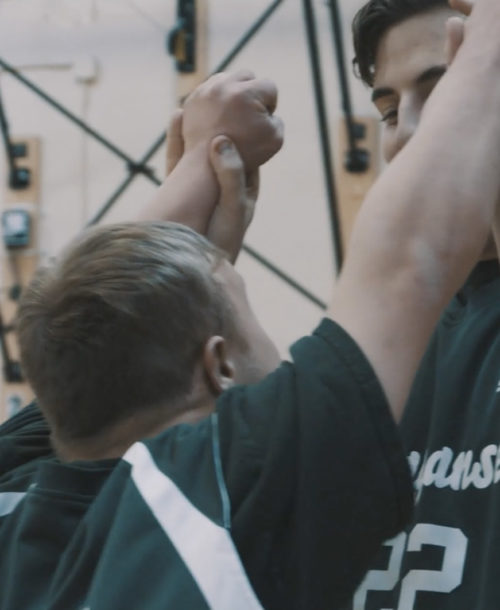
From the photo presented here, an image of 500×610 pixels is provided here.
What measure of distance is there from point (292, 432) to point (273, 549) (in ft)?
0.21

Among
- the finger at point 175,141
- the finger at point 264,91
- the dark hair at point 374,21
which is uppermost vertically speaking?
the dark hair at point 374,21

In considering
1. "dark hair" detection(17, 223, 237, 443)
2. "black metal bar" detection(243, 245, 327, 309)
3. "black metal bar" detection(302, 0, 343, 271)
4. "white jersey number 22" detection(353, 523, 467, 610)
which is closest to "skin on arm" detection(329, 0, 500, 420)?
"dark hair" detection(17, 223, 237, 443)

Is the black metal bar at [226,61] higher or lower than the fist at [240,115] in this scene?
lower

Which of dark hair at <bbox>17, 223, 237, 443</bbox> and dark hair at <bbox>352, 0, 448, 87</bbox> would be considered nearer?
dark hair at <bbox>17, 223, 237, 443</bbox>

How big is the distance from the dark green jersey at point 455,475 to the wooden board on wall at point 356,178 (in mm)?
1376

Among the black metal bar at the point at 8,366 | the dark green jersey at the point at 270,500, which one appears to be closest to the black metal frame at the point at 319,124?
the black metal bar at the point at 8,366

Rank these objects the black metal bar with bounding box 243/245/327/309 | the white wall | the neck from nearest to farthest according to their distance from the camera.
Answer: the neck, the black metal bar with bounding box 243/245/327/309, the white wall

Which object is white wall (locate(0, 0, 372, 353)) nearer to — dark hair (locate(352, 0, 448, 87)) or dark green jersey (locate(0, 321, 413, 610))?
dark hair (locate(352, 0, 448, 87))

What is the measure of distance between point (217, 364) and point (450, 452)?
194mm

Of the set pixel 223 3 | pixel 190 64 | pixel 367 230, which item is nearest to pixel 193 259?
pixel 367 230

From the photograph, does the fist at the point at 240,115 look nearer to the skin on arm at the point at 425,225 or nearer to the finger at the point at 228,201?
the finger at the point at 228,201

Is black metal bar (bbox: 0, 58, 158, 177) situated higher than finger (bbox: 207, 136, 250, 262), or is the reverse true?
finger (bbox: 207, 136, 250, 262)

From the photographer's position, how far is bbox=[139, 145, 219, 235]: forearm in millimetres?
958

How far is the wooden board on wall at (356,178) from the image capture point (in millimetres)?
2271
